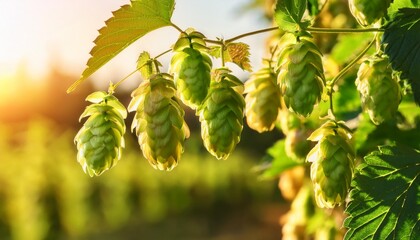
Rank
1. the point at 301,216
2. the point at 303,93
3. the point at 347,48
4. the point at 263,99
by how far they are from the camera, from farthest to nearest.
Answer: the point at 301,216, the point at 347,48, the point at 263,99, the point at 303,93

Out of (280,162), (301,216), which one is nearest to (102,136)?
(280,162)

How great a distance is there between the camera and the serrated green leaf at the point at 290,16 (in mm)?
1170

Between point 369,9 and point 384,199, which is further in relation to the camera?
point 384,199

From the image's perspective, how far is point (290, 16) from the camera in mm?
1177

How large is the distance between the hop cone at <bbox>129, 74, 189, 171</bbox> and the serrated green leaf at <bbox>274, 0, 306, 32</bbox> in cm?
20

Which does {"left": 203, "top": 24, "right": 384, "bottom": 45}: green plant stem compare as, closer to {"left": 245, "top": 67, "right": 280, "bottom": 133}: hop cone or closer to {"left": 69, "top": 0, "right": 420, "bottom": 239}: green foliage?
{"left": 69, "top": 0, "right": 420, "bottom": 239}: green foliage

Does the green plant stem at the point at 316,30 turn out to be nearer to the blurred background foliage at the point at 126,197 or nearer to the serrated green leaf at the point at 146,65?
the serrated green leaf at the point at 146,65

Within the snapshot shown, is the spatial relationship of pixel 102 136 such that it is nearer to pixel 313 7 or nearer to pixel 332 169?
pixel 332 169

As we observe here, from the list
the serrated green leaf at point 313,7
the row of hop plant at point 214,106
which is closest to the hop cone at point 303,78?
the row of hop plant at point 214,106

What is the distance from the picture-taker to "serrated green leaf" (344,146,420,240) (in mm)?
1237

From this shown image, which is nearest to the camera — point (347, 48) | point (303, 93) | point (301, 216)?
point (303, 93)

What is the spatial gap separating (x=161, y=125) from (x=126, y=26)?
8.4 inches

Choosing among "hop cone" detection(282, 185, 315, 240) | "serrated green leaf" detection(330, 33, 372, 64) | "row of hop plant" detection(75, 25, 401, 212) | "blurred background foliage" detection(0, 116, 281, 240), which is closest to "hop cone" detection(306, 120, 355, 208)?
"row of hop plant" detection(75, 25, 401, 212)

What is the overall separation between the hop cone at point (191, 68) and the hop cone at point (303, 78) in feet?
0.40
